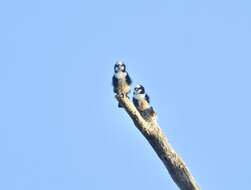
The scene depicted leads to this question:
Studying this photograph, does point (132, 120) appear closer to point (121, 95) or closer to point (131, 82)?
point (121, 95)

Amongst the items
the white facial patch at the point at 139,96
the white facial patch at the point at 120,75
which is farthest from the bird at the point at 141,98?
the white facial patch at the point at 120,75

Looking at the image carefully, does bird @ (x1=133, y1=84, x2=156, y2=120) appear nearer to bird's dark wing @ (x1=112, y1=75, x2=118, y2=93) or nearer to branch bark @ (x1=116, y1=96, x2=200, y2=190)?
bird's dark wing @ (x1=112, y1=75, x2=118, y2=93)

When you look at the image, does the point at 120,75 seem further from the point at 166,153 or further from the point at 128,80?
the point at 166,153

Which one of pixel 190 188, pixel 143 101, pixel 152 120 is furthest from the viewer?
pixel 143 101

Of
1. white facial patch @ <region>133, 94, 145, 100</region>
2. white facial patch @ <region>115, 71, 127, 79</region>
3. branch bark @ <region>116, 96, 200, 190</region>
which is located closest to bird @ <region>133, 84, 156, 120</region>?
white facial patch @ <region>133, 94, 145, 100</region>

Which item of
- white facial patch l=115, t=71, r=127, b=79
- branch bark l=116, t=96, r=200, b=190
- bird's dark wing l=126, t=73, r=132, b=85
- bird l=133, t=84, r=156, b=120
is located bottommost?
branch bark l=116, t=96, r=200, b=190

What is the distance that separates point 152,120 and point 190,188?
3.92 feet

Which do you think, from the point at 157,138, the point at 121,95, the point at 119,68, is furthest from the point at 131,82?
the point at 157,138

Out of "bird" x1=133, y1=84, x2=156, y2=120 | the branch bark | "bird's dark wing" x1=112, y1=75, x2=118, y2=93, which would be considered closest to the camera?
the branch bark

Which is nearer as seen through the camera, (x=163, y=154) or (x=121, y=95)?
(x=163, y=154)

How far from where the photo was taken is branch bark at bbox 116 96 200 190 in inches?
358

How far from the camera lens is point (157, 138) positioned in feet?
30.1

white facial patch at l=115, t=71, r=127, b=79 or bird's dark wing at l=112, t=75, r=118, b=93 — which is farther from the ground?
white facial patch at l=115, t=71, r=127, b=79

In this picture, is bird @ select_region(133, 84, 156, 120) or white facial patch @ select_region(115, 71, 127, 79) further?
white facial patch @ select_region(115, 71, 127, 79)
